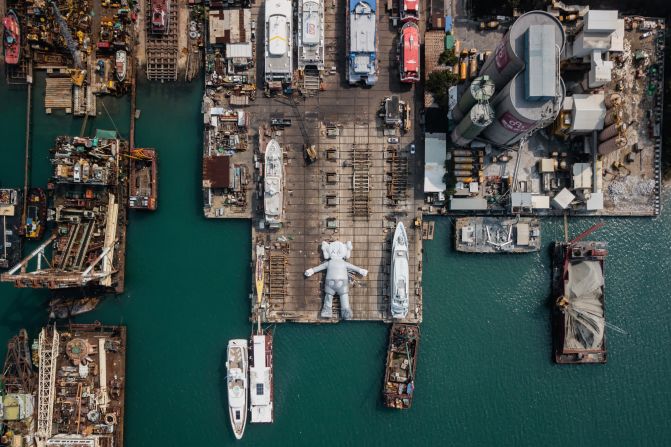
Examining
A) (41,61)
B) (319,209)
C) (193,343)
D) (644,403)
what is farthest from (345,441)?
(41,61)

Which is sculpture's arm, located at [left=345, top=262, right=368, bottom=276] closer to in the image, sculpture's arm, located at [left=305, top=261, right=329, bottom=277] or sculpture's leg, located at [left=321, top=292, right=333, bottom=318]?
sculpture's arm, located at [left=305, top=261, right=329, bottom=277]

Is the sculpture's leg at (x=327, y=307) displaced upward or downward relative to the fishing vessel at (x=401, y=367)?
upward

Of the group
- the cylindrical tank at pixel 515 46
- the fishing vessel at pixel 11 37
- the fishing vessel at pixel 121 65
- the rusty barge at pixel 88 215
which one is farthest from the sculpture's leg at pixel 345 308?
the fishing vessel at pixel 11 37

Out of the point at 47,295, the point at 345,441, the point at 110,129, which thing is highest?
the point at 110,129

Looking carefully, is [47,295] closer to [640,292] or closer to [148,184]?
[148,184]

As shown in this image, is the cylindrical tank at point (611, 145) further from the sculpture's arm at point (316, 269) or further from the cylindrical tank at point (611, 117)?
the sculpture's arm at point (316, 269)
